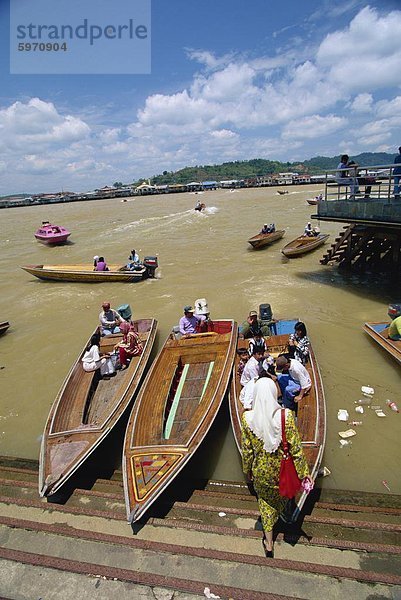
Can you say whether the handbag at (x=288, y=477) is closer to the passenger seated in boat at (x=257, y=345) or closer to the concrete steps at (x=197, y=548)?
the concrete steps at (x=197, y=548)

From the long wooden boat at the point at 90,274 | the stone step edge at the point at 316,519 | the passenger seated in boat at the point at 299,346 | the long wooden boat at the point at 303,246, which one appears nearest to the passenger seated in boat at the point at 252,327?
the passenger seated in boat at the point at 299,346

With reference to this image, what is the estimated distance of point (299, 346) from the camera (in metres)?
7.57

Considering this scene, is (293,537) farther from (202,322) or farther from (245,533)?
(202,322)

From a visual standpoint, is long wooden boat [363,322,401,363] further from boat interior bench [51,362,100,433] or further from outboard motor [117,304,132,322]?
outboard motor [117,304,132,322]

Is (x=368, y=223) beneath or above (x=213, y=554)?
above

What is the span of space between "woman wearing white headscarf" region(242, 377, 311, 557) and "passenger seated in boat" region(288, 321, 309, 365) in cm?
370

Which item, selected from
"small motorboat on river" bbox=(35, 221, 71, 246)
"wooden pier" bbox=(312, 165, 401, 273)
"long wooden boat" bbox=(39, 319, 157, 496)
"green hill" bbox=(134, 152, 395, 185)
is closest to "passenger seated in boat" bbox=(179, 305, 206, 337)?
"long wooden boat" bbox=(39, 319, 157, 496)

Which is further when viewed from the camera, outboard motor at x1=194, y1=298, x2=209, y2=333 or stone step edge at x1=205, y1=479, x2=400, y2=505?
outboard motor at x1=194, y1=298, x2=209, y2=333

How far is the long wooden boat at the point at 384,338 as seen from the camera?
8.17 m

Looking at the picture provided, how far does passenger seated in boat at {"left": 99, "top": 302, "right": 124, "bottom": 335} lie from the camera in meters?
9.95

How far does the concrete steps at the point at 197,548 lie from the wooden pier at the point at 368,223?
9152 mm

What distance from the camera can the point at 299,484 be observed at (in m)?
3.79

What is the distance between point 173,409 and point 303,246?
14630 mm

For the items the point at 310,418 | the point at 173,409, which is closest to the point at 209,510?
the point at 310,418
